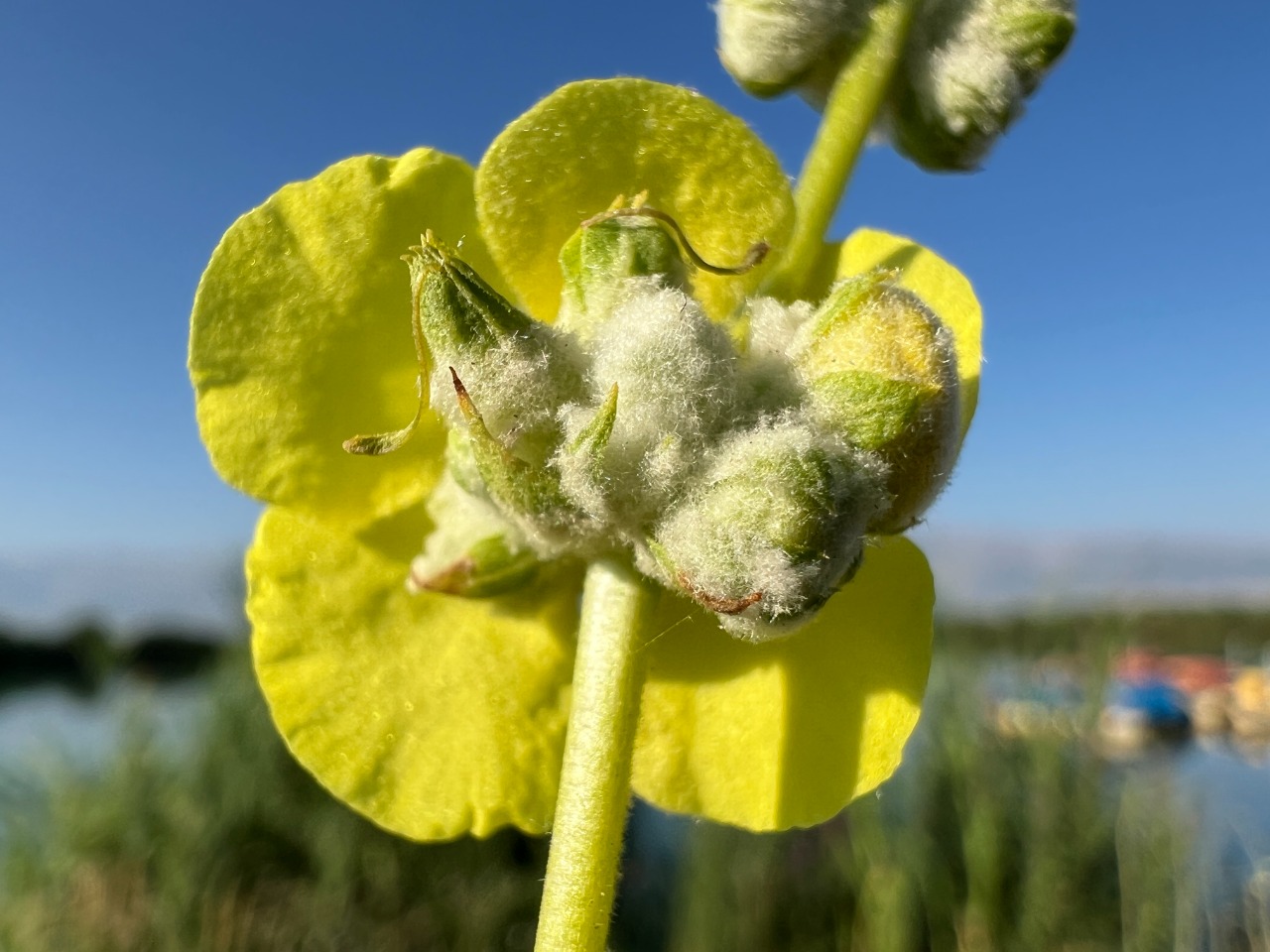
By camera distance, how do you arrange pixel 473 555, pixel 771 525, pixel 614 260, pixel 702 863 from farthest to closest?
pixel 702 863 → pixel 473 555 → pixel 614 260 → pixel 771 525

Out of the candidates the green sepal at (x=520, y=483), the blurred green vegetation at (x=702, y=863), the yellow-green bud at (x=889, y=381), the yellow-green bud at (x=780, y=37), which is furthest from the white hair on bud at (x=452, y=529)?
the blurred green vegetation at (x=702, y=863)

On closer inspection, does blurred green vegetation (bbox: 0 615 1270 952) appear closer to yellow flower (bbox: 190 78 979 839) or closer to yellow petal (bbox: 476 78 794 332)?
yellow flower (bbox: 190 78 979 839)

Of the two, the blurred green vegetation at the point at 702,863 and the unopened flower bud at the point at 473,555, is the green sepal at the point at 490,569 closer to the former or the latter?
the unopened flower bud at the point at 473,555

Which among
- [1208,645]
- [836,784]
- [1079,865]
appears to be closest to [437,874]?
[1079,865]

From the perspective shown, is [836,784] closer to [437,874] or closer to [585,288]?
[585,288]

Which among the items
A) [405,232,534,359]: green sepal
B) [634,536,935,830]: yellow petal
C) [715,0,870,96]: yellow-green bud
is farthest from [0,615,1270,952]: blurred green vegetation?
[405,232,534,359]: green sepal

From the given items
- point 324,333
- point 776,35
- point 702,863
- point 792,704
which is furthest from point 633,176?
point 702,863

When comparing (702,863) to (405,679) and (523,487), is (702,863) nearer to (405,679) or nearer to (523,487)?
(405,679)
